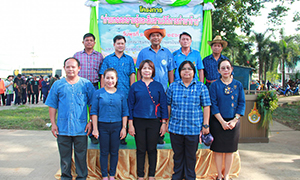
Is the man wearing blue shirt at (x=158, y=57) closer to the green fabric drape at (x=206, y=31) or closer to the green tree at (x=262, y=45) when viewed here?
the green fabric drape at (x=206, y=31)

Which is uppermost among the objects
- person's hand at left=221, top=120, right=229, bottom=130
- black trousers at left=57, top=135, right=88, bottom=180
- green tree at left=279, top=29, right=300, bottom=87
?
green tree at left=279, top=29, right=300, bottom=87

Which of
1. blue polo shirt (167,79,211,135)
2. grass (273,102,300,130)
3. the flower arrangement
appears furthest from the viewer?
grass (273,102,300,130)

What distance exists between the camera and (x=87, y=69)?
132 inches

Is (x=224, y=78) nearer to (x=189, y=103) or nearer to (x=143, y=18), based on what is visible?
(x=189, y=103)

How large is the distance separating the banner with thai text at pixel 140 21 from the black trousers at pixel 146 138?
2481 mm

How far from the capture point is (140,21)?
15.1 feet

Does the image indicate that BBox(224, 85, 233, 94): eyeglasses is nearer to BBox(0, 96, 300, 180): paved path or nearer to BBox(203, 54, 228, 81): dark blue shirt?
BBox(203, 54, 228, 81): dark blue shirt

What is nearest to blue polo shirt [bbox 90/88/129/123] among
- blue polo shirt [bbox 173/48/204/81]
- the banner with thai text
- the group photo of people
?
the group photo of people

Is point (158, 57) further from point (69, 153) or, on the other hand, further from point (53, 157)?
point (53, 157)

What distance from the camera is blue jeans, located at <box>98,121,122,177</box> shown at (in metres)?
2.62

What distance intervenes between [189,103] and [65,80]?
1.59m

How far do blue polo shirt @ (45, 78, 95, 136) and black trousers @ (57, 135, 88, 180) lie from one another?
0.32ft

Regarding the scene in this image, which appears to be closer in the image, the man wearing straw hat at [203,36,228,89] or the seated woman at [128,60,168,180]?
the seated woman at [128,60,168,180]

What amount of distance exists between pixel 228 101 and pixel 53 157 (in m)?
3.26
